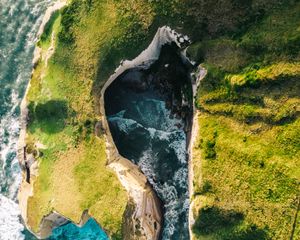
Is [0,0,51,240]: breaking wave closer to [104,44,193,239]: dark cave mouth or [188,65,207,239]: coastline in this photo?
[104,44,193,239]: dark cave mouth

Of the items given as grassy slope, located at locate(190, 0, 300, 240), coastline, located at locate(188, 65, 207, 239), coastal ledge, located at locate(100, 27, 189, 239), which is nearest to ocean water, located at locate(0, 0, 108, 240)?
Result: coastal ledge, located at locate(100, 27, 189, 239)

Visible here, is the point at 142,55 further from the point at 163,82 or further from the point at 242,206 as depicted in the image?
the point at 242,206

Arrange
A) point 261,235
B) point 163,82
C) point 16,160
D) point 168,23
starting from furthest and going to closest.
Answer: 1. point 16,160
2. point 163,82
3. point 168,23
4. point 261,235

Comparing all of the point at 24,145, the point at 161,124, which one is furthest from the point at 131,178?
the point at 24,145

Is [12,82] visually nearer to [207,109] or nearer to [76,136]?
[76,136]

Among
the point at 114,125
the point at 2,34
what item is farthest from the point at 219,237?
the point at 2,34

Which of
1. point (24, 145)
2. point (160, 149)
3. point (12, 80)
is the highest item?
point (12, 80)

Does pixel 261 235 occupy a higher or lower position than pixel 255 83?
lower
